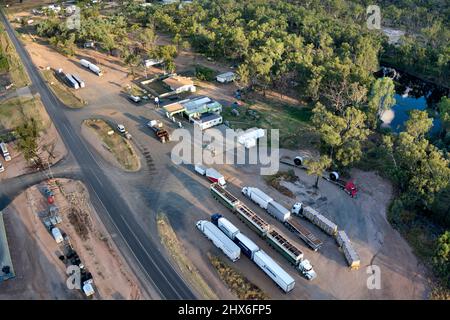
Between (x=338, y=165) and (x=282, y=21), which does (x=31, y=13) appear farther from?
(x=338, y=165)

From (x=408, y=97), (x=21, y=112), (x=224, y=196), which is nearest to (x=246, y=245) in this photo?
(x=224, y=196)

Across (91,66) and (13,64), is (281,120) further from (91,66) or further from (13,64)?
(13,64)

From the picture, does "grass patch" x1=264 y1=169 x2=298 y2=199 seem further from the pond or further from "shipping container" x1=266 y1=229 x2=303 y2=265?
the pond

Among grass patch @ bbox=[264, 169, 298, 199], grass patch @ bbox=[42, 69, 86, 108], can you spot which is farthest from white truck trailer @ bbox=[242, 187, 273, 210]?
grass patch @ bbox=[42, 69, 86, 108]

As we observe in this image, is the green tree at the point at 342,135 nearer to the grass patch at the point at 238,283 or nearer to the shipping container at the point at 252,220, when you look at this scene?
the shipping container at the point at 252,220

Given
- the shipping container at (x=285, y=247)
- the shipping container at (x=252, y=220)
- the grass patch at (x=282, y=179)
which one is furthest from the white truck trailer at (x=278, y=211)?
the grass patch at (x=282, y=179)
